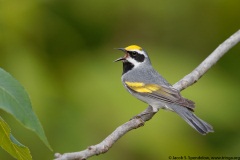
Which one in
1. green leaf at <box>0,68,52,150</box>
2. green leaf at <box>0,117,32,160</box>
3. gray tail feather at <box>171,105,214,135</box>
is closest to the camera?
green leaf at <box>0,68,52,150</box>

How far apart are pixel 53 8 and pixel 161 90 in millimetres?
2576

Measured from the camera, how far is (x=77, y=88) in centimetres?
548

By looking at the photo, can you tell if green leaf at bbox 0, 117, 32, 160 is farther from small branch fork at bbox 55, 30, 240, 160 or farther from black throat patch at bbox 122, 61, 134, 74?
black throat patch at bbox 122, 61, 134, 74

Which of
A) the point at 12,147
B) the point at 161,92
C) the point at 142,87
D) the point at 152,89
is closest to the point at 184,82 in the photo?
the point at 161,92

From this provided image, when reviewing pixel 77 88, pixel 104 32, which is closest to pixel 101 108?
pixel 77 88

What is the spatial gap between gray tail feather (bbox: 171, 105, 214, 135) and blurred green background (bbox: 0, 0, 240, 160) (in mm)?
1198

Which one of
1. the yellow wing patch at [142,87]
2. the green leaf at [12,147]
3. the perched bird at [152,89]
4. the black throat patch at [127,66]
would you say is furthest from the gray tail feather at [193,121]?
the green leaf at [12,147]

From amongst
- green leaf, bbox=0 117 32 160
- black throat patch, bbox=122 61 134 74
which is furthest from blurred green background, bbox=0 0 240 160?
green leaf, bbox=0 117 32 160

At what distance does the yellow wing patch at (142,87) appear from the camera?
428 centimetres

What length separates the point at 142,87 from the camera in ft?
14.3

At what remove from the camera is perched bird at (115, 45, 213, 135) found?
12.4 feet

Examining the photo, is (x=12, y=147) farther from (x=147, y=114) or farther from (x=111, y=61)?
(x=111, y=61)

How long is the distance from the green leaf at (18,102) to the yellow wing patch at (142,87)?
110 inches

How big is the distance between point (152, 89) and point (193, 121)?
28.0 inches
